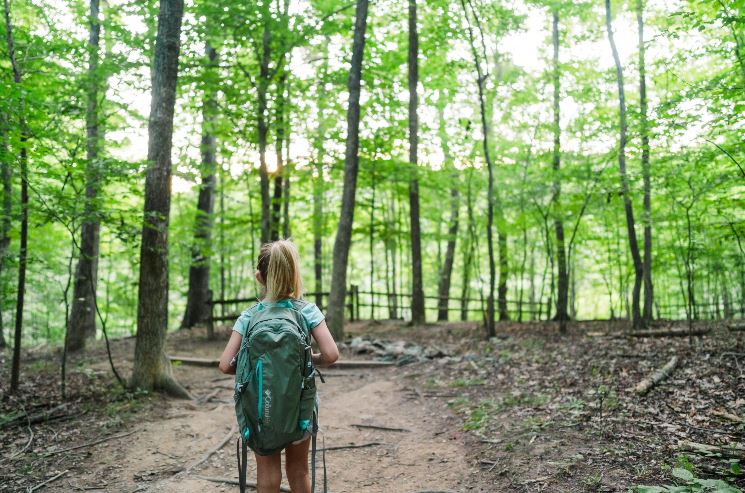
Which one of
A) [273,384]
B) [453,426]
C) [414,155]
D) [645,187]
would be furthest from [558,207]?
[273,384]

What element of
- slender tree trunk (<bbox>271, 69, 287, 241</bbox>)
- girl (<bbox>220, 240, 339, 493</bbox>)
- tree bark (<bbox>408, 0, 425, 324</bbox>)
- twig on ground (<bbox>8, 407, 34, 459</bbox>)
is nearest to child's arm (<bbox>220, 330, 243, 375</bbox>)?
girl (<bbox>220, 240, 339, 493</bbox>)

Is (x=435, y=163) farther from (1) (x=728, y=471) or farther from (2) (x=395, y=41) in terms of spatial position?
(1) (x=728, y=471)

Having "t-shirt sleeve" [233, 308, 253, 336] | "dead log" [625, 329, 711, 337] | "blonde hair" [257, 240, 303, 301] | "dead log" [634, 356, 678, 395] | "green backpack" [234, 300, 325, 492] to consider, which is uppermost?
"blonde hair" [257, 240, 303, 301]

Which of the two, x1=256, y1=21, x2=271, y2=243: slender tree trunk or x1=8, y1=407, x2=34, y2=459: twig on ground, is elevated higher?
x1=256, y1=21, x2=271, y2=243: slender tree trunk

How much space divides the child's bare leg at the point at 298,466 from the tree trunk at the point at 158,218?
14.8 feet

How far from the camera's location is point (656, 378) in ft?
18.5

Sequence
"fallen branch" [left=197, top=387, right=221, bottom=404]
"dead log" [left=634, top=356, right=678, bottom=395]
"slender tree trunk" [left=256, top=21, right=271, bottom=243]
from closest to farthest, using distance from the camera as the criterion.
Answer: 1. "dead log" [left=634, top=356, right=678, bottom=395]
2. "fallen branch" [left=197, top=387, right=221, bottom=404]
3. "slender tree trunk" [left=256, top=21, right=271, bottom=243]

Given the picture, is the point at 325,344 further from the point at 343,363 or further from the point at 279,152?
the point at 279,152

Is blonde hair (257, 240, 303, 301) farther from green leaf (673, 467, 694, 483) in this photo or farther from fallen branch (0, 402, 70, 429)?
fallen branch (0, 402, 70, 429)

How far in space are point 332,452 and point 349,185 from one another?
6447 millimetres

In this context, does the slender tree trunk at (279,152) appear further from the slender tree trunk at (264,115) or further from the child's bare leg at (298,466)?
the child's bare leg at (298,466)

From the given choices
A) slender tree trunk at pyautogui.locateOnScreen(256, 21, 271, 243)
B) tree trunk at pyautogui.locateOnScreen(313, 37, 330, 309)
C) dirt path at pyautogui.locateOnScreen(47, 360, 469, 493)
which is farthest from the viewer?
tree trunk at pyautogui.locateOnScreen(313, 37, 330, 309)

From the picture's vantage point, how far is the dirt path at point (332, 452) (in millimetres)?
4125

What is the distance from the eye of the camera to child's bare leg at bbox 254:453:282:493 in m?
2.62
